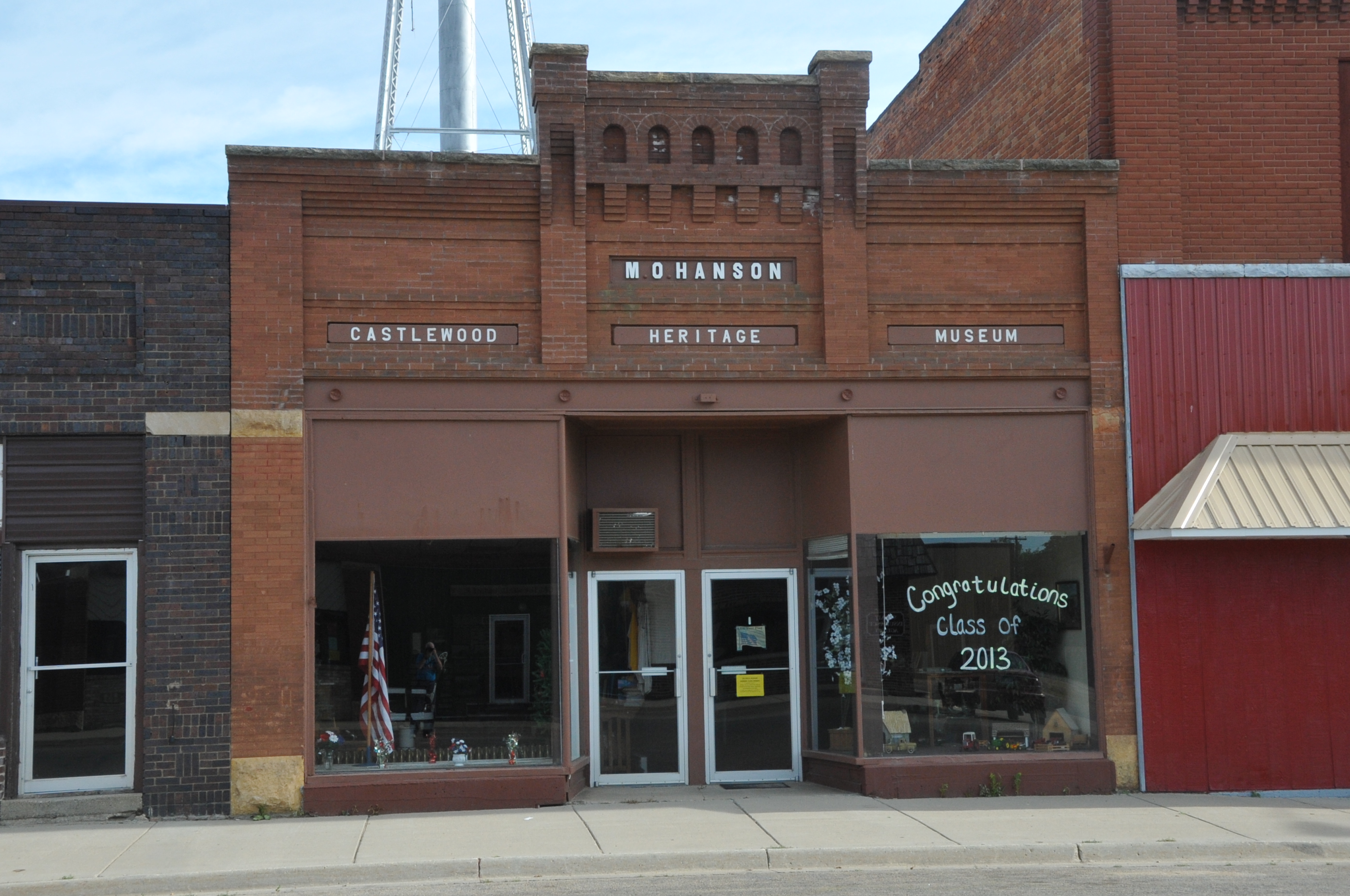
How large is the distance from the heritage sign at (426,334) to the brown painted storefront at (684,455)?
0.04 m

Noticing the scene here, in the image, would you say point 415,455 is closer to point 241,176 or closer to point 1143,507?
point 241,176

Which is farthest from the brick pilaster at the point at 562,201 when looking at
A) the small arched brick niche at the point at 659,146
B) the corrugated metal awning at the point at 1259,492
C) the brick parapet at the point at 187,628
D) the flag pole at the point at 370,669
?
the corrugated metal awning at the point at 1259,492

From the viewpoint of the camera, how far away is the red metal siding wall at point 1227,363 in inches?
511

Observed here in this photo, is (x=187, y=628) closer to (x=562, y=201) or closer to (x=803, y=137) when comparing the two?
(x=562, y=201)

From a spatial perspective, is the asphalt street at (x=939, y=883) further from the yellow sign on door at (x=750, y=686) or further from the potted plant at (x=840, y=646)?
the yellow sign on door at (x=750, y=686)

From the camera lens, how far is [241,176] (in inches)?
484

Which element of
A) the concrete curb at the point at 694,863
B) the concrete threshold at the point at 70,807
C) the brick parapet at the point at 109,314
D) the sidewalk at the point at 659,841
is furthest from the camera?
the brick parapet at the point at 109,314

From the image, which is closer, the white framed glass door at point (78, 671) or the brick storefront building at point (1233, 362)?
the white framed glass door at point (78, 671)

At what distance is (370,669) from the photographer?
12.4 m

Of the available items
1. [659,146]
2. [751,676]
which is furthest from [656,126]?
[751,676]

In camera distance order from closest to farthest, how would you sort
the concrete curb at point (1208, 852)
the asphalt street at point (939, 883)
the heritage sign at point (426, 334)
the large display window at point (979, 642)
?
the asphalt street at point (939, 883), the concrete curb at point (1208, 852), the heritage sign at point (426, 334), the large display window at point (979, 642)

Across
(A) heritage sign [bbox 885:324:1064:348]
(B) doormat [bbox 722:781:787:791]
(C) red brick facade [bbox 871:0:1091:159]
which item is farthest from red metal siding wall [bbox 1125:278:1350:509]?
(B) doormat [bbox 722:781:787:791]

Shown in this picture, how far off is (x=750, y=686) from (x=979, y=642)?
2404 millimetres

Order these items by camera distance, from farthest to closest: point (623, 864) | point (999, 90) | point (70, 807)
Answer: point (999, 90) → point (70, 807) → point (623, 864)
